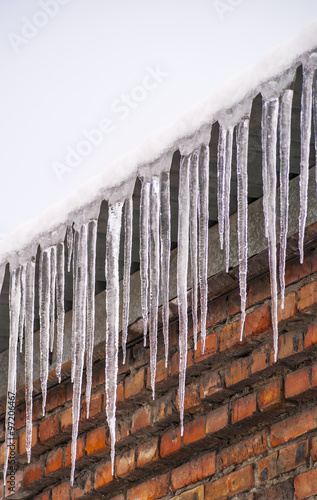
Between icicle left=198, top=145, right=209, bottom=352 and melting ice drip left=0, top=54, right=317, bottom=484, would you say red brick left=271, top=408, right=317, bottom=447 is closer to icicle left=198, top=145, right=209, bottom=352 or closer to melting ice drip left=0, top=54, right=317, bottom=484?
melting ice drip left=0, top=54, right=317, bottom=484

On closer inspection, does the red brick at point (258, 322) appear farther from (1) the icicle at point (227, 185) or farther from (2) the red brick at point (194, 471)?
(2) the red brick at point (194, 471)

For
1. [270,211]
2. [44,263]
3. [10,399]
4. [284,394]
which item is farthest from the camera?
[10,399]

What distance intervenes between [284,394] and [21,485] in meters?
1.46

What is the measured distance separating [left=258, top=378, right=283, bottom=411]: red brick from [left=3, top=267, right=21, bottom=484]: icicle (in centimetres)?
97

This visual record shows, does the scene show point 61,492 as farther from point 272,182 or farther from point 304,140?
point 304,140

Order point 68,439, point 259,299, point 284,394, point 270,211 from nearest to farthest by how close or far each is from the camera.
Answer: point 270,211 < point 284,394 < point 259,299 < point 68,439

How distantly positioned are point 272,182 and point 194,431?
0.91 metres

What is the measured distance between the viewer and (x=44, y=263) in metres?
2.87

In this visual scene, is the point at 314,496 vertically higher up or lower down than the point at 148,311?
lower down

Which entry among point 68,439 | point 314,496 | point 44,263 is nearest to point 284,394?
point 314,496

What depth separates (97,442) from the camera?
10.2 ft

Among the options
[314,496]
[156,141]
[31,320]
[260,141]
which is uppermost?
[31,320]

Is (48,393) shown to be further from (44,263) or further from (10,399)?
(44,263)

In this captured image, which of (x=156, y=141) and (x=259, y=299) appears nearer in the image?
(x=156, y=141)
